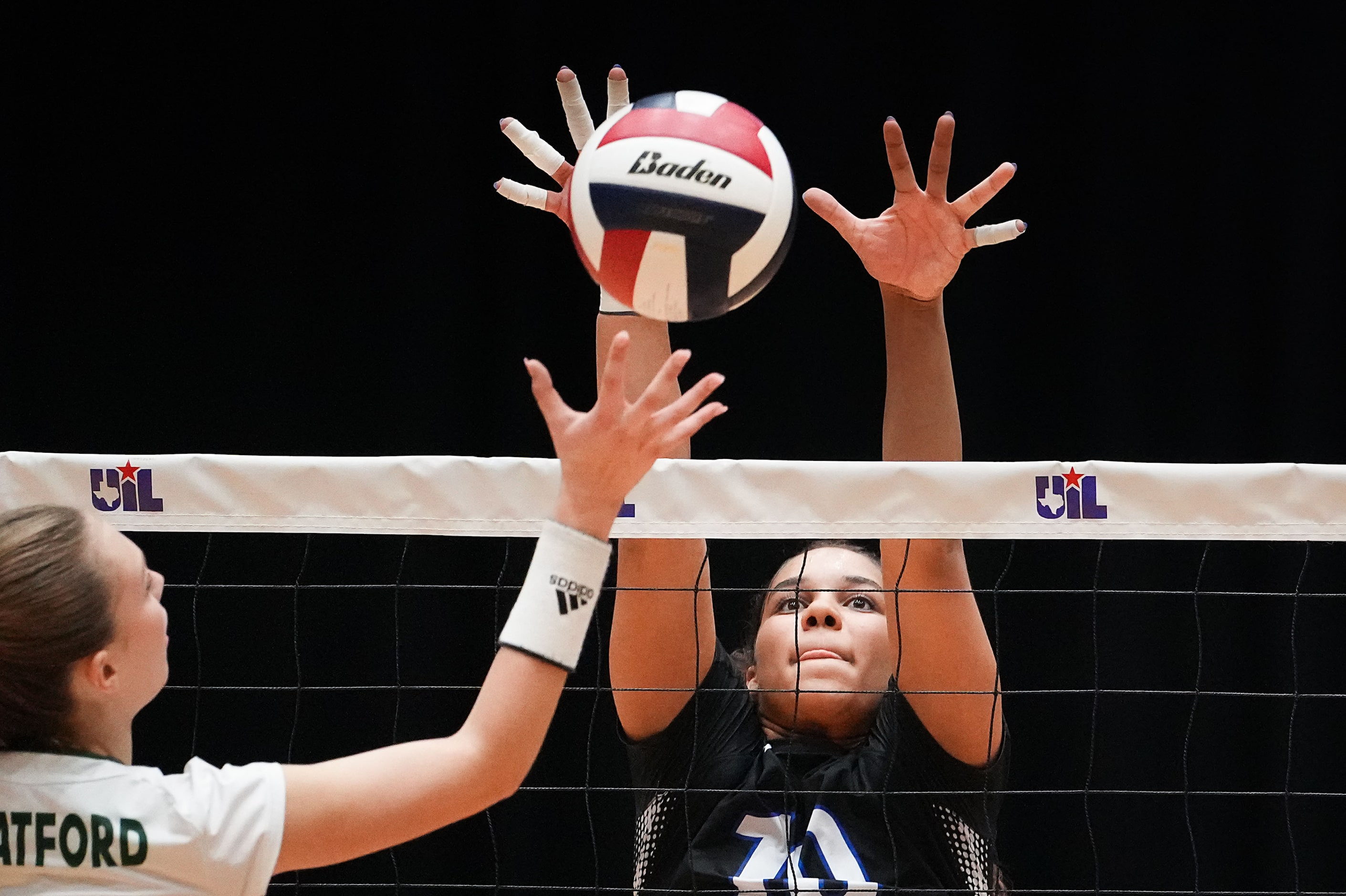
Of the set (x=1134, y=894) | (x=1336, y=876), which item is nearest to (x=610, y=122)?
(x=1134, y=894)

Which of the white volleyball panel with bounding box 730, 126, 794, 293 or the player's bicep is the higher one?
the white volleyball panel with bounding box 730, 126, 794, 293

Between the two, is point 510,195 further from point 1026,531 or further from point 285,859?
point 285,859

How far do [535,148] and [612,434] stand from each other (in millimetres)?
1164

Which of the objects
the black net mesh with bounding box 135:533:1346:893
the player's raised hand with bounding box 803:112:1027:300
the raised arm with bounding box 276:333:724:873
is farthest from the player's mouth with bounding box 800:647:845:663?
the black net mesh with bounding box 135:533:1346:893

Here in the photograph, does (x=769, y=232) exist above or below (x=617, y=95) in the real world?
below

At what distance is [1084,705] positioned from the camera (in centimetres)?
418

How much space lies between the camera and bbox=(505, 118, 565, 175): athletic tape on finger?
236 centimetres

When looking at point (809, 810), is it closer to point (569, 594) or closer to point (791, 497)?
point (791, 497)

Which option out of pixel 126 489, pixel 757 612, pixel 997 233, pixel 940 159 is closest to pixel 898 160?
pixel 940 159

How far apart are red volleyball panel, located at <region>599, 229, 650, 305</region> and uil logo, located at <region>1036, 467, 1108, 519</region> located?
0.78 meters

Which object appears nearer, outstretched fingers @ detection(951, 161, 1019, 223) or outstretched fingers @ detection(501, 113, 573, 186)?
outstretched fingers @ detection(951, 161, 1019, 223)

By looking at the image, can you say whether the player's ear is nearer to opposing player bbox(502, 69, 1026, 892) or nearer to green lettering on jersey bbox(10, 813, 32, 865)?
green lettering on jersey bbox(10, 813, 32, 865)

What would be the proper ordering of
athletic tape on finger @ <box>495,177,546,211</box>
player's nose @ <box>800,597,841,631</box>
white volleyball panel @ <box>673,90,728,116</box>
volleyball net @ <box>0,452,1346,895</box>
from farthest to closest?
volleyball net @ <box>0,452,1346,895</box> < player's nose @ <box>800,597,841,631</box> < athletic tape on finger @ <box>495,177,546,211</box> < white volleyball panel @ <box>673,90,728,116</box>

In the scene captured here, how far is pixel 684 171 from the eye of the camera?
1.90 m
